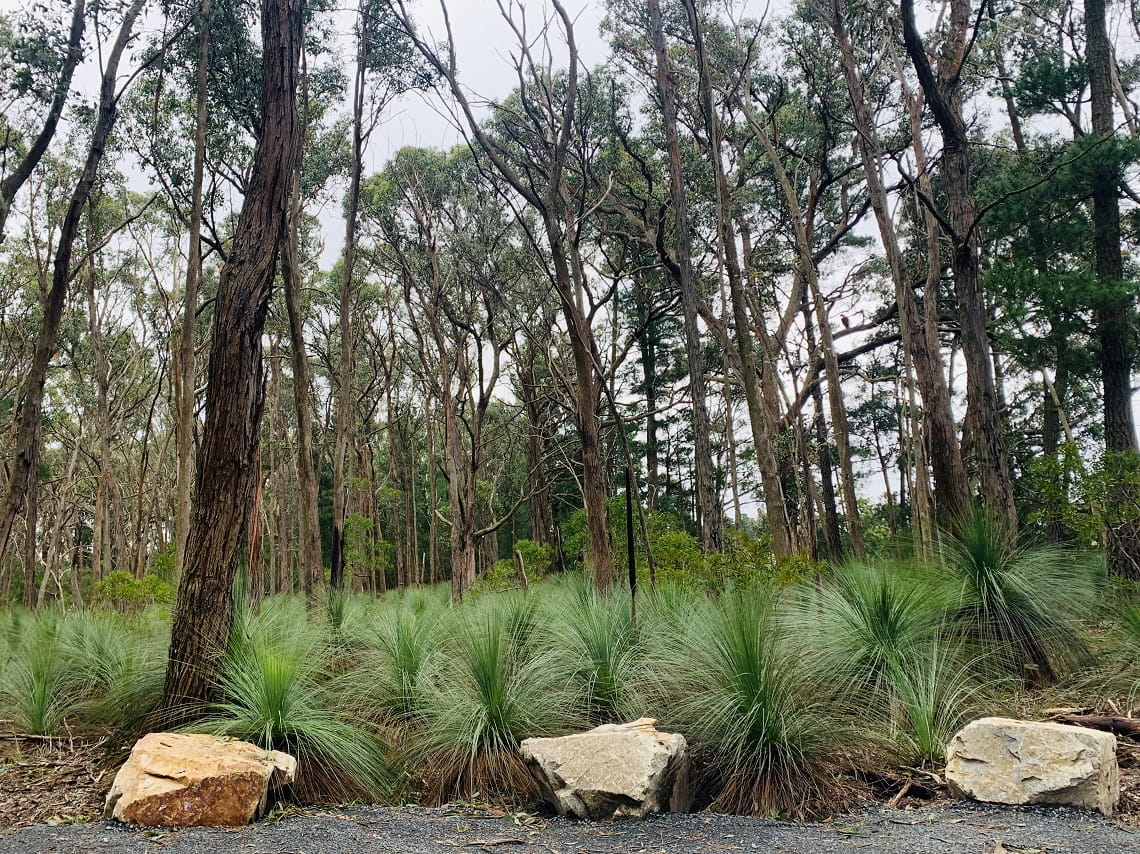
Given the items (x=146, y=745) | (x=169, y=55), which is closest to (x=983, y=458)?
(x=146, y=745)

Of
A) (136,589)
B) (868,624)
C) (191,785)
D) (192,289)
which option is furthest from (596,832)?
(136,589)

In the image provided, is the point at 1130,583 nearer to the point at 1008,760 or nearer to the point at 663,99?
the point at 1008,760

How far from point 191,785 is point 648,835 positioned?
2068 mm

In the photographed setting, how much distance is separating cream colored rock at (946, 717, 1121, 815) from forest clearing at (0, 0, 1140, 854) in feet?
0.05

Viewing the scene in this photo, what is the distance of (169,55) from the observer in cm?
1111

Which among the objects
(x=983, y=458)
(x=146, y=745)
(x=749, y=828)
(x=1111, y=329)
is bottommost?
(x=749, y=828)

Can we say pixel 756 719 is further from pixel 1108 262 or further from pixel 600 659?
pixel 1108 262

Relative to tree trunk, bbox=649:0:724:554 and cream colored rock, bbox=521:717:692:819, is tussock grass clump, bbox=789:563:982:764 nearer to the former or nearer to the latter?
cream colored rock, bbox=521:717:692:819

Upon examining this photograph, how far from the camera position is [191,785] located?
329cm

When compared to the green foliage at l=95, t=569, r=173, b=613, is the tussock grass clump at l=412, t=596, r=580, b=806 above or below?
below

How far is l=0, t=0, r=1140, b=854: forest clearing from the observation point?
3.71 metres

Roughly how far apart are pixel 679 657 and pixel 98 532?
55.7 feet

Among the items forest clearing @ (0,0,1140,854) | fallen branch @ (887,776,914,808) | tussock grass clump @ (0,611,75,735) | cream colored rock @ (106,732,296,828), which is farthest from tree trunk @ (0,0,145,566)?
fallen branch @ (887,776,914,808)

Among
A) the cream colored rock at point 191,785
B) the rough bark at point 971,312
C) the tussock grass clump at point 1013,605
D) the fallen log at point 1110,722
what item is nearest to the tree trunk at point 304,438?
the cream colored rock at point 191,785
